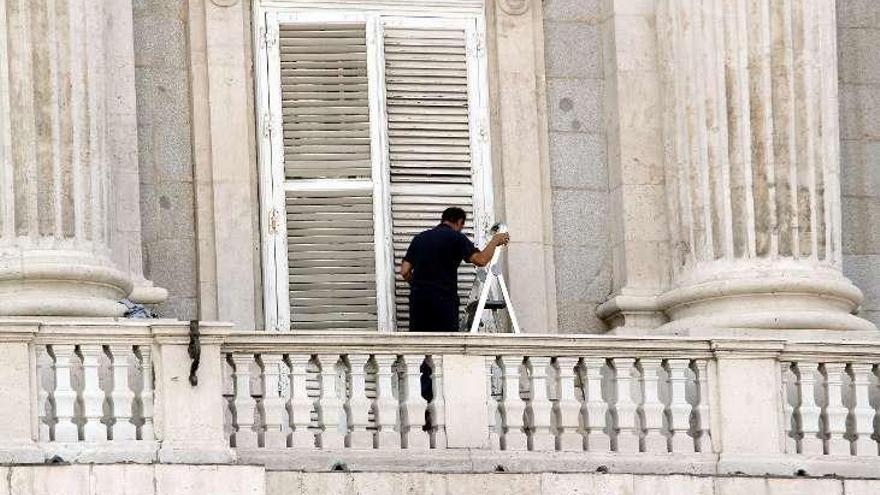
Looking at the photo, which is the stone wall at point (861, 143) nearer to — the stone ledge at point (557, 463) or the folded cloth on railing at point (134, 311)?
the stone ledge at point (557, 463)

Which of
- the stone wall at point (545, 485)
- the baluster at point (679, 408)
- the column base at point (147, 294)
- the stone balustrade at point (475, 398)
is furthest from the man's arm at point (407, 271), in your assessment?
the stone wall at point (545, 485)

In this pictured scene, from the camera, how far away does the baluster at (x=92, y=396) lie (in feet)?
80.9

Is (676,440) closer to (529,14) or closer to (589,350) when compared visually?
(589,350)

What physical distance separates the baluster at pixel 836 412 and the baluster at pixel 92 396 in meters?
5.07

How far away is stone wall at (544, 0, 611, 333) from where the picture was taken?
2844 cm

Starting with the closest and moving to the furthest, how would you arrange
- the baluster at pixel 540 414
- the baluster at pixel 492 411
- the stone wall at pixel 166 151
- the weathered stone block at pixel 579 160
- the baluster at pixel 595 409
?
the baluster at pixel 492 411
the baluster at pixel 540 414
the baluster at pixel 595 409
the stone wall at pixel 166 151
the weathered stone block at pixel 579 160

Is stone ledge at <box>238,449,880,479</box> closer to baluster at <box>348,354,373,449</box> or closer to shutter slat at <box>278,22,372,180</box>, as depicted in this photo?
baluster at <box>348,354,373,449</box>

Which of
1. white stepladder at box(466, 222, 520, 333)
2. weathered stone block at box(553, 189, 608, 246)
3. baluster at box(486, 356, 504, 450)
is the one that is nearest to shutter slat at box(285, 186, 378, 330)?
white stepladder at box(466, 222, 520, 333)

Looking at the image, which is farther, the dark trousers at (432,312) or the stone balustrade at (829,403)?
the dark trousers at (432,312)

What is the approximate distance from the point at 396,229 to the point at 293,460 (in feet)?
12.1

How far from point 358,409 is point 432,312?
1.93 m

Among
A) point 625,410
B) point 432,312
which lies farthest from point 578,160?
point 625,410

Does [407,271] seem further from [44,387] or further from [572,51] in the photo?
[44,387]

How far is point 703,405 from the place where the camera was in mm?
26078
